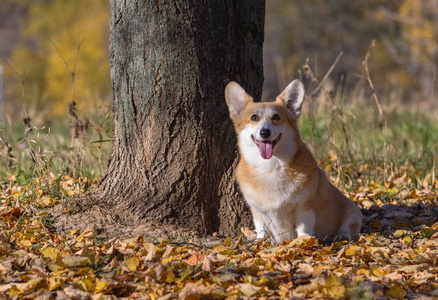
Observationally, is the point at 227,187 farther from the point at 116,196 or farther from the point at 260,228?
the point at 116,196

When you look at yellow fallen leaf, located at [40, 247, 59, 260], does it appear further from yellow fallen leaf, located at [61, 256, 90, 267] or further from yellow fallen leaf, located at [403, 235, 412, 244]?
yellow fallen leaf, located at [403, 235, 412, 244]

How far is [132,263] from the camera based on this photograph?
2.91 meters

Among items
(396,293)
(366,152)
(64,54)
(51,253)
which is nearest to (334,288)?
(396,293)

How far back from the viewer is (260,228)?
3.79 metres

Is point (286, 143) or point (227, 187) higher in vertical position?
point (286, 143)

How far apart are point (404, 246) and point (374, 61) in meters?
21.7

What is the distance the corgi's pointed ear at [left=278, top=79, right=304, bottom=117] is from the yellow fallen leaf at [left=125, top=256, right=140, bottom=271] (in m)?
1.76

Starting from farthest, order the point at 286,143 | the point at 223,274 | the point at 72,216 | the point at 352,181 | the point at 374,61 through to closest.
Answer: the point at 374,61 → the point at 352,181 → the point at 72,216 → the point at 286,143 → the point at 223,274

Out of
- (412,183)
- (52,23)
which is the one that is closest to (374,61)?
(52,23)

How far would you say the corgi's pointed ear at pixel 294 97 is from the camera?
3762 millimetres

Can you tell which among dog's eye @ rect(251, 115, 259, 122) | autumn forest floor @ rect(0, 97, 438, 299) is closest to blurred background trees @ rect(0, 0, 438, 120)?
autumn forest floor @ rect(0, 97, 438, 299)

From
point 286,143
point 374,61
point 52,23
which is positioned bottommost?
point 286,143

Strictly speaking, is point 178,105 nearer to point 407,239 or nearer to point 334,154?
point 407,239

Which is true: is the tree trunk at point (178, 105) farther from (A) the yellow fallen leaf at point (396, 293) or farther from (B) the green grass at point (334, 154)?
(A) the yellow fallen leaf at point (396, 293)
